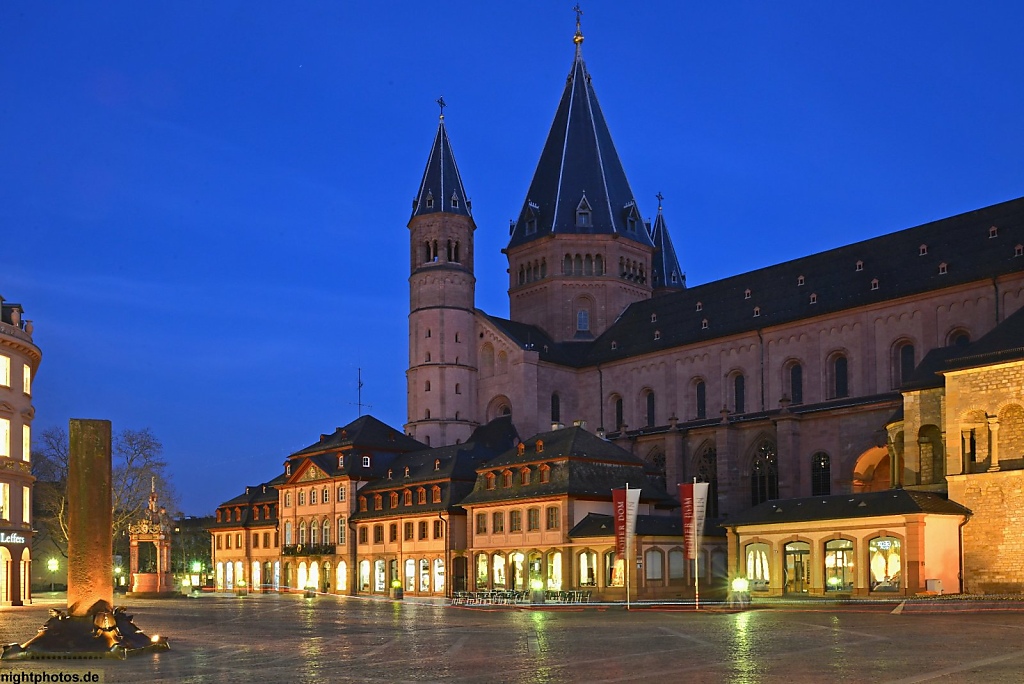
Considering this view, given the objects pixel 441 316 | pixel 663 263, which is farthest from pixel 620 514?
pixel 663 263

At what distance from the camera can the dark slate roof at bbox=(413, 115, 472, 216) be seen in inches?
3899

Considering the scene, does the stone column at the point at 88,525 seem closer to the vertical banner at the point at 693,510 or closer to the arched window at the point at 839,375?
the vertical banner at the point at 693,510

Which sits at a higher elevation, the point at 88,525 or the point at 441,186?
the point at 441,186

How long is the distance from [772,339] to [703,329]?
6.61 metres

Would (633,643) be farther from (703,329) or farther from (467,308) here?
(467,308)

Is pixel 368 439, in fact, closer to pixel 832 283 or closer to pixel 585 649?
pixel 832 283

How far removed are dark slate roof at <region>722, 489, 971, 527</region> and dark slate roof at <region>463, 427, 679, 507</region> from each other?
1013cm

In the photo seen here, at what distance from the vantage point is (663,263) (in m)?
123

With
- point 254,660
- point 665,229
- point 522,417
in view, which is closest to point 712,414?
point 522,417

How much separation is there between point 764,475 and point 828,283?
1323 cm

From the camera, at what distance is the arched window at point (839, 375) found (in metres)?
77.6

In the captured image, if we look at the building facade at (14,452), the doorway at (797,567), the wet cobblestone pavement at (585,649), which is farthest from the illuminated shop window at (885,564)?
the building facade at (14,452)

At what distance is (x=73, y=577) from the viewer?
26.5 meters

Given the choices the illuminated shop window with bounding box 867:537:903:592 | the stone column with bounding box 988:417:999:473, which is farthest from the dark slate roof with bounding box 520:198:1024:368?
the illuminated shop window with bounding box 867:537:903:592
